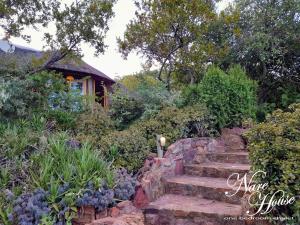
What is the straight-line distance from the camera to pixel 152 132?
4992mm

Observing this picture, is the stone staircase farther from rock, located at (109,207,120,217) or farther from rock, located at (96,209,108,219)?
rock, located at (96,209,108,219)

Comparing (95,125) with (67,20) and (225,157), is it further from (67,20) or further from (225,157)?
(67,20)

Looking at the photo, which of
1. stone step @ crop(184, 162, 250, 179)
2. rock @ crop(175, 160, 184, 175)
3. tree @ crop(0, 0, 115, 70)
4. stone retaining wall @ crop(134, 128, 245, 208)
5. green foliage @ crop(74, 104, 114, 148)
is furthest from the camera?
tree @ crop(0, 0, 115, 70)

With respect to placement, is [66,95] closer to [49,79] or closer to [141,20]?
[49,79]

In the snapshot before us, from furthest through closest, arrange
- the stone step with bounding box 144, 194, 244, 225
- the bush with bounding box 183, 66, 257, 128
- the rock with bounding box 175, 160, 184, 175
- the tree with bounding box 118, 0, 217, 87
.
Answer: the tree with bounding box 118, 0, 217, 87
the bush with bounding box 183, 66, 257, 128
the rock with bounding box 175, 160, 184, 175
the stone step with bounding box 144, 194, 244, 225

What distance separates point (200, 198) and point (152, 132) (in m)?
1.48

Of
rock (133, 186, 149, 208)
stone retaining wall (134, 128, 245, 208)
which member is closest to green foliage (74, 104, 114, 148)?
stone retaining wall (134, 128, 245, 208)

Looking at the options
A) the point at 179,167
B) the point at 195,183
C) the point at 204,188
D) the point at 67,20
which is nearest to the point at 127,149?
the point at 179,167

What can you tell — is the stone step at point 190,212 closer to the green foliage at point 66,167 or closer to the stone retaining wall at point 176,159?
the stone retaining wall at point 176,159

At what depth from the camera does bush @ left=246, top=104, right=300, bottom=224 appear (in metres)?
2.52

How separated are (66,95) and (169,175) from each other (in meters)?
3.47

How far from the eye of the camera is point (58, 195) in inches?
127

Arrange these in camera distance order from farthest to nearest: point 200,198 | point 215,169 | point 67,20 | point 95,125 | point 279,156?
point 67,20, point 95,125, point 215,169, point 200,198, point 279,156

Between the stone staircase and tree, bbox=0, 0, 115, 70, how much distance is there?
3.54 meters
